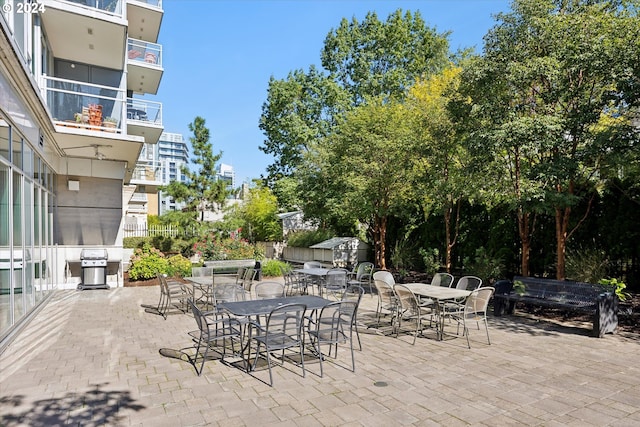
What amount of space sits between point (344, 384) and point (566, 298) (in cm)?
507

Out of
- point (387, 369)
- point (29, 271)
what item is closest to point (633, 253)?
point (387, 369)

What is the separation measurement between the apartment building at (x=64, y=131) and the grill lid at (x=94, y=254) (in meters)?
0.38

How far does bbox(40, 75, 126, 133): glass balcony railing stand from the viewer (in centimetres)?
1005

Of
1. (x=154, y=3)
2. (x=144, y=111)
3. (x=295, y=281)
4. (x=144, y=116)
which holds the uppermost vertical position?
(x=154, y=3)

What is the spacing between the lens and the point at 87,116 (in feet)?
34.2

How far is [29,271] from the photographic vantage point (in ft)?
24.9

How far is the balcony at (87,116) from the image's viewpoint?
32.9 ft

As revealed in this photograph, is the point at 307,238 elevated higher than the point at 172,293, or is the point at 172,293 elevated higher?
the point at 307,238

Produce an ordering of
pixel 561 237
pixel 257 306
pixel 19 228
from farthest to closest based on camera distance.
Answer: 1. pixel 561 237
2. pixel 19 228
3. pixel 257 306

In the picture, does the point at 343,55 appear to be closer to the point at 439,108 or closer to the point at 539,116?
the point at 439,108

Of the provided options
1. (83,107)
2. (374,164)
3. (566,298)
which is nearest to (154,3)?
(83,107)

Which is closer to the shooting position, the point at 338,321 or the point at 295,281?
the point at 338,321

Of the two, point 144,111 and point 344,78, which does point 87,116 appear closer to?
point 144,111

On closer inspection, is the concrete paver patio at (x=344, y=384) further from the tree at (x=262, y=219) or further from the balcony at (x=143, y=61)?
the tree at (x=262, y=219)
